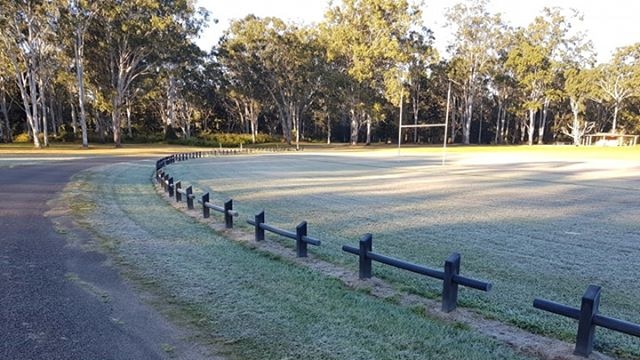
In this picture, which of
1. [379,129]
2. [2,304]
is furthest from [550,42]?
[2,304]

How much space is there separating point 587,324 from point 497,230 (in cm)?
549

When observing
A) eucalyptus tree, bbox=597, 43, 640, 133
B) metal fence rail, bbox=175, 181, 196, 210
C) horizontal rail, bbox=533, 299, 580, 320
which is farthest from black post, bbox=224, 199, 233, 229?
eucalyptus tree, bbox=597, 43, 640, 133

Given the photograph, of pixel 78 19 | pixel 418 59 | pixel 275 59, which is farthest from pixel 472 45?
pixel 78 19

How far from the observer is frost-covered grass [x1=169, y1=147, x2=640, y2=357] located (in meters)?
5.17

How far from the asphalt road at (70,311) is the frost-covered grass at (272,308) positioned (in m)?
0.38

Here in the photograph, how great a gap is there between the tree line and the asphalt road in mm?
39489

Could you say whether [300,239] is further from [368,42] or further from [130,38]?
[368,42]

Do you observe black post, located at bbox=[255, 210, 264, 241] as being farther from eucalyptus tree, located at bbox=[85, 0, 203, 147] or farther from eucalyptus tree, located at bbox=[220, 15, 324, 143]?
eucalyptus tree, located at bbox=[220, 15, 324, 143]

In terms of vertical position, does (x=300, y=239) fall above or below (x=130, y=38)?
below

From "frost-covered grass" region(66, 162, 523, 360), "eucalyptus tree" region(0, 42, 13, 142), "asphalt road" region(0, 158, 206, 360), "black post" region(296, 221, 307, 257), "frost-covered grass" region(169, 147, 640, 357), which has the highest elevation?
"eucalyptus tree" region(0, 42, 13, 142)

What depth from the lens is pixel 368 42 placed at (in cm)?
5922

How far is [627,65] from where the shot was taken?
208 feet

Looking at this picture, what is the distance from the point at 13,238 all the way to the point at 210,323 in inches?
204

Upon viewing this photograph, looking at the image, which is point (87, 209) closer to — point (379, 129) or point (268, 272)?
point (268, 272)
